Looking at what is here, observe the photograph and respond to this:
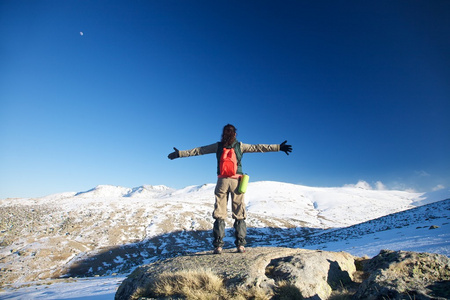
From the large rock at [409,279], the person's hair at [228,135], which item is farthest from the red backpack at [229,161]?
the large rock at [409,279]

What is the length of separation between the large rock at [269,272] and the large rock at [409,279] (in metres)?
0.98

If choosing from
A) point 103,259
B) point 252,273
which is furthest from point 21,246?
point 252,273

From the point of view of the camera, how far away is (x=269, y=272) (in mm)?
4945

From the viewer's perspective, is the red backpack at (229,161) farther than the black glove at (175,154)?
No

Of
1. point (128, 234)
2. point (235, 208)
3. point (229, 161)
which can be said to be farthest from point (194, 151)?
point (128, 234)

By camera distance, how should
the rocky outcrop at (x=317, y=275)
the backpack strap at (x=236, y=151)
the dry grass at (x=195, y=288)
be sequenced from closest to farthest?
A: the rocky outcrop at (x=317, y=275) < the dry grass at (x=195, y=288) < the backpack strap at (x=236, y=151)

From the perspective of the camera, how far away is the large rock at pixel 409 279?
312 cm

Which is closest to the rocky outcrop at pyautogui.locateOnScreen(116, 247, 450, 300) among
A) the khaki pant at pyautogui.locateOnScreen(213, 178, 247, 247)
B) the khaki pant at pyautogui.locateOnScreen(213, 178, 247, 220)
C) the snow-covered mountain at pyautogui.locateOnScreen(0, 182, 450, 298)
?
the khaki pant at pyautogui.locateOnScreen(213, 178, 247, 247)

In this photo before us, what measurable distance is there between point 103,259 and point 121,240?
334 inches

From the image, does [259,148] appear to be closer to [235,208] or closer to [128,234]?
[235,208]

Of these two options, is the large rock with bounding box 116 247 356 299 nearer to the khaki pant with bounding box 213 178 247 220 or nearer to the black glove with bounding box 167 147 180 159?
the khaki pant with bounding box 213 178 247 220

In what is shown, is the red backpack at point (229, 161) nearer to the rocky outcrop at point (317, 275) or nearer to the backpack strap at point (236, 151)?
the backpack strap at point (236, 151)

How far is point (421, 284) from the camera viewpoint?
11.1 feet

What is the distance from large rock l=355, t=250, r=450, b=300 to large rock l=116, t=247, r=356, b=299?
0.98 metres
